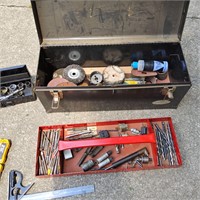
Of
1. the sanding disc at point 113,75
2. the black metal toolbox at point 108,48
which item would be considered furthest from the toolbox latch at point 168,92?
the sanding disc at point 113,75

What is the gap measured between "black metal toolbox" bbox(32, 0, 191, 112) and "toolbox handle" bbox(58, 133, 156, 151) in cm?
21

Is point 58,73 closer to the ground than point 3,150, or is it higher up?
higher up

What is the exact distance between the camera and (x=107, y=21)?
1363 mm

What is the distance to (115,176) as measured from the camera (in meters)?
1.30

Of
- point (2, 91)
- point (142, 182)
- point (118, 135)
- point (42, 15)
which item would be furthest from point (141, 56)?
point (2, 91)

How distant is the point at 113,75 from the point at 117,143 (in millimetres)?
416

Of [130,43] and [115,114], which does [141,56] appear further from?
[115,114]

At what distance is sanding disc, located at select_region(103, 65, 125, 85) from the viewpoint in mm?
1446

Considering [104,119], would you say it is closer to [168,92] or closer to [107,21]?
[168,92]

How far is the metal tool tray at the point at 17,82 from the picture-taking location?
4.72 feet

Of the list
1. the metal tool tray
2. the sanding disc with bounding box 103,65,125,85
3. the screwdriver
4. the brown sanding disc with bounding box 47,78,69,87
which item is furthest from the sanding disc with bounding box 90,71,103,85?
the screwdriver

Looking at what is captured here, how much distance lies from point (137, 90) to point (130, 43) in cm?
31

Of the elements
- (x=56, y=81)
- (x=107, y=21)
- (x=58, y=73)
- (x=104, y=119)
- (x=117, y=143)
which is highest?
(x=107, y=21)

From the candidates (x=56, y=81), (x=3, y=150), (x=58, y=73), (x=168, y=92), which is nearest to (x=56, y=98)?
(x=56, y=81)
